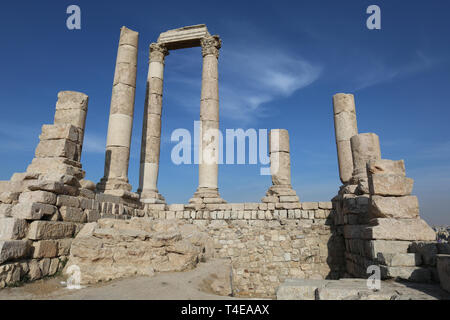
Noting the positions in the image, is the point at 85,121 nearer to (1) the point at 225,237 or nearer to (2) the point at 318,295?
(1) the point at 225,237

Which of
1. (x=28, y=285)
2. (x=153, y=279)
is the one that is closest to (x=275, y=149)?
(x=153, y=279)

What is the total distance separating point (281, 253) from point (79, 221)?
24.2 feet

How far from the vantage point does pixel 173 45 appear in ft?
51.7

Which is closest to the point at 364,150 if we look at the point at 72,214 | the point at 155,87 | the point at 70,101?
the point at 72,214

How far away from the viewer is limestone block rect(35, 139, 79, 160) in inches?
321

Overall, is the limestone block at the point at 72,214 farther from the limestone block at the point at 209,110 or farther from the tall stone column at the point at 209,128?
the limestone block at the point at 209,110

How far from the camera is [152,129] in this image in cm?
1453

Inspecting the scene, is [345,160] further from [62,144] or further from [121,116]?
[62,144]

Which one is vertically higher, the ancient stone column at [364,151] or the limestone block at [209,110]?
the limestone block at [209,110]

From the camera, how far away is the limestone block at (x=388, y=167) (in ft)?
23.2

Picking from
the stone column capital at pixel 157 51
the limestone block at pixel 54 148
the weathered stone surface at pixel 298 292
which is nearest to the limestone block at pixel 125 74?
the stone column capital at pixel 157 51

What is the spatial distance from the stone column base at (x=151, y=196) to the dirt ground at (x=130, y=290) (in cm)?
718

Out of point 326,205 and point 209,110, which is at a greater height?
point 209,110

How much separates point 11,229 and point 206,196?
8062 millimetres
